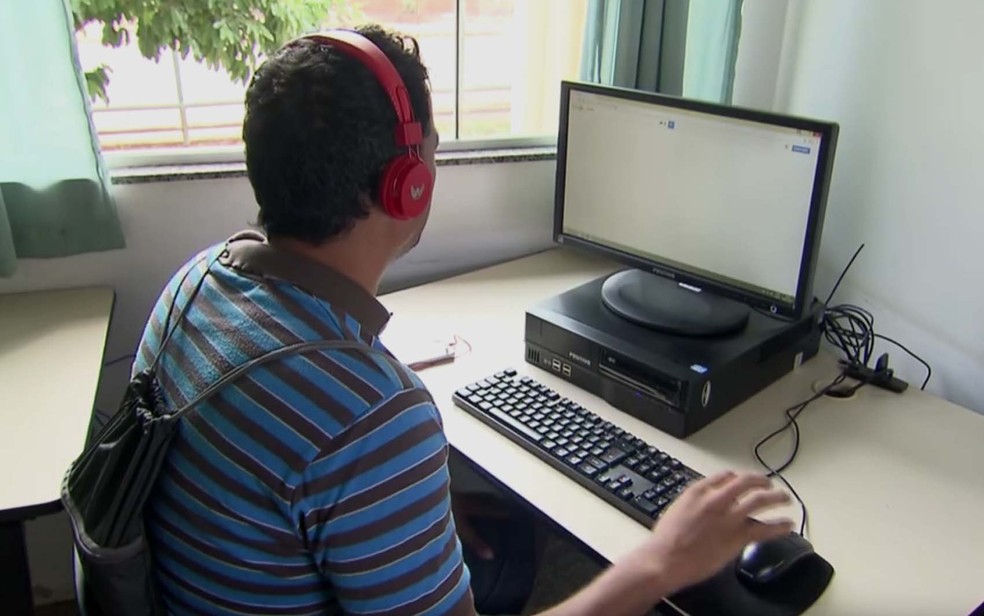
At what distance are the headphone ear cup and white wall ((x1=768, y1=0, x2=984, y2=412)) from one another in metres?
1.08

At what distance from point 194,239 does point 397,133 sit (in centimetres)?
106

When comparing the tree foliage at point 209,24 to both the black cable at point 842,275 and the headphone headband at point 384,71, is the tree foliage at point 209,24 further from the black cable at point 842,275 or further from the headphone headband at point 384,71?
the black cable at point 842,275

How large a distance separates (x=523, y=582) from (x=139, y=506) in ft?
2.27

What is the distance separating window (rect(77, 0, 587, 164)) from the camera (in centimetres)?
182

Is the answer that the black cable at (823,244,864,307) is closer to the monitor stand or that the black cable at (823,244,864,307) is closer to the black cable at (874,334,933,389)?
the black cable at (874,334,933,389)

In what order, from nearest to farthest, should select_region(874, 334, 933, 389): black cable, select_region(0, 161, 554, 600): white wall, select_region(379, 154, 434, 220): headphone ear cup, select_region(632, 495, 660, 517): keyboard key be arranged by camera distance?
1. select_region(379, 154, 434, 220): headphone ear cup
2. select_region(632, 495, 660, 517): keyboard key
3. select_region(874, 334, 933, 389): black cable
4. select_region(0, 161, 554, 600): white wall

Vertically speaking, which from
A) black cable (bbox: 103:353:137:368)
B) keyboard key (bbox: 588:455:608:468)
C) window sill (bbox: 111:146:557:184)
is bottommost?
black cable (bbox: 103:353:137:368)

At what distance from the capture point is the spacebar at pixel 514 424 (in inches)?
51.8

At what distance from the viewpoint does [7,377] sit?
145cm

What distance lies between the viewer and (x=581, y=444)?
1.29 metres

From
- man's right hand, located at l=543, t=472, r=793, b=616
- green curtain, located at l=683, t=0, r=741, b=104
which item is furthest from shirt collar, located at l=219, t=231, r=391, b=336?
green curtain, located at l=683, t=0, r=741, b=104

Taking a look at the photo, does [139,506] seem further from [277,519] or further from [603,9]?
[603,9]

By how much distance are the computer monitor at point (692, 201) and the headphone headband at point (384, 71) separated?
69 centimetres

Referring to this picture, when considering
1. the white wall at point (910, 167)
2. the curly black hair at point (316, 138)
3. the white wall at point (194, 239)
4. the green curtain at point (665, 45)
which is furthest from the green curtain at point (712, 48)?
the curly black hair at point (316, 138)
